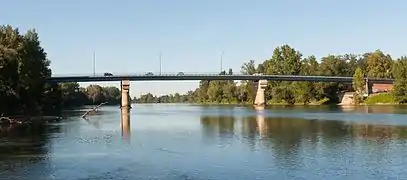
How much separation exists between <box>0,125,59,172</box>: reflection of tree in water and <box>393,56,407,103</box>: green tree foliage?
106 m

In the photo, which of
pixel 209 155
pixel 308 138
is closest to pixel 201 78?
pixel 308 138

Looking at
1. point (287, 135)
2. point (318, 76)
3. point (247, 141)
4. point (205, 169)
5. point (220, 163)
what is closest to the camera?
point (205, 169)

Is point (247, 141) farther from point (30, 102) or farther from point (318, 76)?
point (318, 76)

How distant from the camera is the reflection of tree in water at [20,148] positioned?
33438mm

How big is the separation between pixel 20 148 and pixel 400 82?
11540 cm

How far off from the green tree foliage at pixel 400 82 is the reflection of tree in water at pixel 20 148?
106 meters

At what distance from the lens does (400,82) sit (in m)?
137

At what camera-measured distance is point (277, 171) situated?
29.1 metres

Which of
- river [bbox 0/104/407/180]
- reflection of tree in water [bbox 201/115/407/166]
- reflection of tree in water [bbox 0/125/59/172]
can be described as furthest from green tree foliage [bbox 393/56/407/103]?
reflection of tree in water [bbox 0/125/59/172]

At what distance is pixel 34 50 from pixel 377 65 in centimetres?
11443

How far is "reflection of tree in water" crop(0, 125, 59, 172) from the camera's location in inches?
1316

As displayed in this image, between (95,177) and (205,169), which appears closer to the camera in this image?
(95,177)

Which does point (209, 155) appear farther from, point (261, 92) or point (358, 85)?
point (261, 92)

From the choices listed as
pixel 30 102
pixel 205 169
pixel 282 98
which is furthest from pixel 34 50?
pixel 282 98
